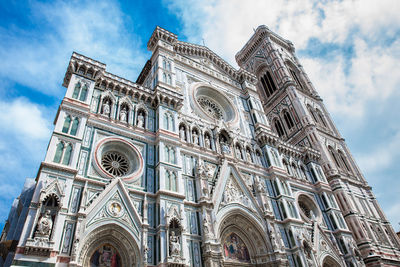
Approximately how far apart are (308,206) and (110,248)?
17.3 metres

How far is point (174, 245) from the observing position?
13625 millimetres

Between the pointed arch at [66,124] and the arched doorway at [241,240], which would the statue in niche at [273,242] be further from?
the pointed arch at [66,124]

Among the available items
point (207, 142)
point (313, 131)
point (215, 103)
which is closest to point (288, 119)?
point (313, 131)

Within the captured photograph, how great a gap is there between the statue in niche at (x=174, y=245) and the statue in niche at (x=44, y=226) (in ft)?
17.2

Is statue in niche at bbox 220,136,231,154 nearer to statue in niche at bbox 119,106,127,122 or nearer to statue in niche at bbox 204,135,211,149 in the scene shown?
statue in niche at bbox 204,135,211,149

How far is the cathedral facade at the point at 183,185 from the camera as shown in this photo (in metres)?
12.6

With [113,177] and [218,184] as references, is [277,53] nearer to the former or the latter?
[218,184]

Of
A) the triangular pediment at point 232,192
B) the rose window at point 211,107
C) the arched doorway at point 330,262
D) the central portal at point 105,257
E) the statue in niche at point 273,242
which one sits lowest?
the central portal at point 105,257

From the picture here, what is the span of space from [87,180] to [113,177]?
54.7 inches

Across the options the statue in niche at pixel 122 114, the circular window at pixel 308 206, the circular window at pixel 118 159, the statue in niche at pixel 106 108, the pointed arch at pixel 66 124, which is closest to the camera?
the pointed arch at pixel 66 124

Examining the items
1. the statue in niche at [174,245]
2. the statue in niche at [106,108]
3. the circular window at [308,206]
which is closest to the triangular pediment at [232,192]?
the statue in niche at [174,245]

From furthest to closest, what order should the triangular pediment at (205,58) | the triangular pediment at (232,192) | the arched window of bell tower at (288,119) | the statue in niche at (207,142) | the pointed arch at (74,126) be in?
the arched window of bell tower at (288,119) → the triangular pediment at (205,58) → the statue in niche at (207,142) → the triangular pediment at (232,192) → the pointed arch at (74,126)

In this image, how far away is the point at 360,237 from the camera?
2433 cm

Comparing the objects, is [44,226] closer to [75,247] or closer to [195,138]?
[75,247]
